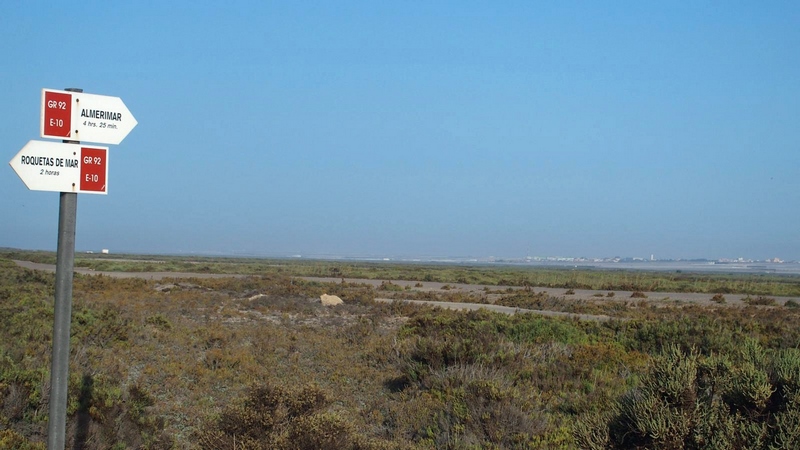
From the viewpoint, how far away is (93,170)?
4219 millimetres

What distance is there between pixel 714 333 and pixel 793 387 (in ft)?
30.0

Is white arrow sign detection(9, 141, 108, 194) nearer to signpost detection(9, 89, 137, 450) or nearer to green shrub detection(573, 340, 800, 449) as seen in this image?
signpost detection(9, 89, 137, 450)

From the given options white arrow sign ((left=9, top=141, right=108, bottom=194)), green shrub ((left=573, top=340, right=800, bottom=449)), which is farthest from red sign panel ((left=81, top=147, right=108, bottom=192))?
green shrub ((left=573, top=340, right=800, bottom=449))

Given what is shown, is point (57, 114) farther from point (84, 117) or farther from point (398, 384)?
point (398, 384)

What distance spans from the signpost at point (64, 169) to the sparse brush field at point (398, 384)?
2105mm

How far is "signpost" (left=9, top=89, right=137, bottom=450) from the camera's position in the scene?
4000 millimetres

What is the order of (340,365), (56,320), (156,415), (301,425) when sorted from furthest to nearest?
(340,365) < (156,415) < (301,425) < (56,320)

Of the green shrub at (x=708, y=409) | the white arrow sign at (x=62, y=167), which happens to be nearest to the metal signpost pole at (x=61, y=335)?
the white arrow sign at (x=62, y=167)

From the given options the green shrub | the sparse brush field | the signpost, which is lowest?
the sparse brush field

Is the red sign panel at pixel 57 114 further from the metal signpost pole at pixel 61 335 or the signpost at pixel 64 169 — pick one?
the metal signpost pole at pixel 61 335

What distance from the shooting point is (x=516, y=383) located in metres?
9.12

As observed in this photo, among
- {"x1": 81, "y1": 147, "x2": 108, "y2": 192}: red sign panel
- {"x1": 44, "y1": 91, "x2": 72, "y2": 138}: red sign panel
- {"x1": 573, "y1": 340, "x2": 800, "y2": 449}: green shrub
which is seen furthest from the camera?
{"x1": 573, "y1": 340, "x2": 800, "y2": 449}: green shrub

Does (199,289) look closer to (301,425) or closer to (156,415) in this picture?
(156,415)

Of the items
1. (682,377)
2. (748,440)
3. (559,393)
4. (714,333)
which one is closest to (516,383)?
(559,393)
